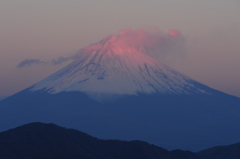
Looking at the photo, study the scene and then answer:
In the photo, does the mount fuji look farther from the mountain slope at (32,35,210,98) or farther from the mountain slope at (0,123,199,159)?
the mountain slope at (0,123,199,159)

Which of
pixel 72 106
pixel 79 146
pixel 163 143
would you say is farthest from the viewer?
pixel 72 106

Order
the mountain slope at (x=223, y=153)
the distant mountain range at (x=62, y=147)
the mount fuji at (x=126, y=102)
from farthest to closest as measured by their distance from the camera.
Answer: the mount fuji at (x=126, y=102) < the mountain slope at (x=223, y=153) < the distant mountain range at (x=62, y=147)

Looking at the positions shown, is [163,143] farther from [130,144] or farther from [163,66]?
[130,144]

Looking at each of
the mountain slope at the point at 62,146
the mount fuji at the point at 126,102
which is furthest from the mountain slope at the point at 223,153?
the mount fuji at the point at 126,102

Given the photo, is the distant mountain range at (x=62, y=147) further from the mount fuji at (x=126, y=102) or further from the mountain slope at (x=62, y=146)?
the mount fuji at (x=126, y=102)

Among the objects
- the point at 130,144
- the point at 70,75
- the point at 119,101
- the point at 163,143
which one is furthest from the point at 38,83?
the point at 130,144

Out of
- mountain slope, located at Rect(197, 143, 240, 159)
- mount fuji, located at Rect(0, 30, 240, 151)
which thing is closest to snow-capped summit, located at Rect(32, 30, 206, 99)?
mount fuji, located at Rect(0, 30, 240, 151)
